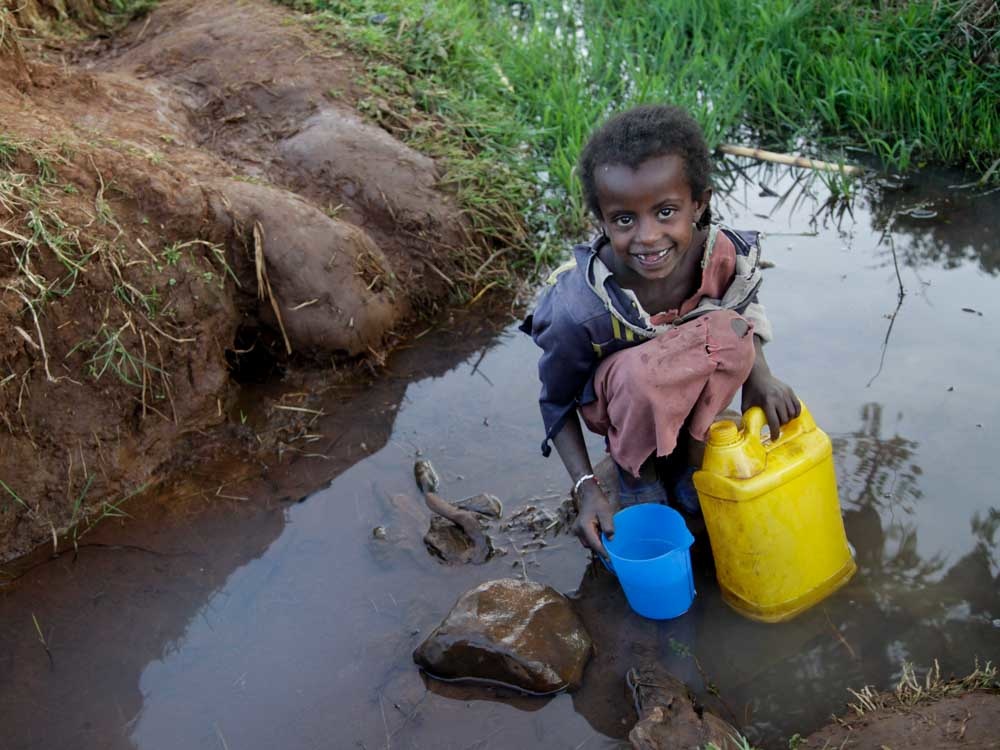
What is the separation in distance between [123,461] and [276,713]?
1144mm

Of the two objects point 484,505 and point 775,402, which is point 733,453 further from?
point 484,505

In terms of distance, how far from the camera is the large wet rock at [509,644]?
2.29 m

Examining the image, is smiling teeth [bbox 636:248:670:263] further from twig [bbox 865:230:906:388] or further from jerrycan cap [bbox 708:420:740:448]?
twig [bbox 865:230:906:388]

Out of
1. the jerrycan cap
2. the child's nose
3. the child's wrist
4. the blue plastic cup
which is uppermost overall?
the child's nose

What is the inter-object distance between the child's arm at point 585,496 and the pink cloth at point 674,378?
115 millimetres

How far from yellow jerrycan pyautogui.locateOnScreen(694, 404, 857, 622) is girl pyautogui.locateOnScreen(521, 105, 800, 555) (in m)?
0.09

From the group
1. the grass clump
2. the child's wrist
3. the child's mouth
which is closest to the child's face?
the child's mouth

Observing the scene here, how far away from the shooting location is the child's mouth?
2.28 metres

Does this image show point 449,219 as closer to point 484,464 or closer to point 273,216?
point 273,216

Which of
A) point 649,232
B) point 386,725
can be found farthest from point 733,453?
point 386,725

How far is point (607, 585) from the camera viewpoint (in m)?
2.62

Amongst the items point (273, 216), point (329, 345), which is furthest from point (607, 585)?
point (273, 216)

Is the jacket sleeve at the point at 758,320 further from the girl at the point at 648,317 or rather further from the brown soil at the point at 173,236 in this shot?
the brown soil at the point at 173,236

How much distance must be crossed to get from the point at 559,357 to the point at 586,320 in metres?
0.13
